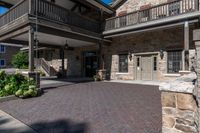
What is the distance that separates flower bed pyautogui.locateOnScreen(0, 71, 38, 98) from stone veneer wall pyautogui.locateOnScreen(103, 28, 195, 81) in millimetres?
7755

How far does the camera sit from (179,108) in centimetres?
232

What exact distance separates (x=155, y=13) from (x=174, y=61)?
11.6 ft

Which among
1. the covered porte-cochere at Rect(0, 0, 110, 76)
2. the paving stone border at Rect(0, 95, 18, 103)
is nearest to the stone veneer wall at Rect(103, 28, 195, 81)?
the covered porte-cochere at Rect(0, 0, 110, 76)

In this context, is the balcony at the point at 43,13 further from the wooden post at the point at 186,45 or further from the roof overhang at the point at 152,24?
the wooden post at the point at 186,45

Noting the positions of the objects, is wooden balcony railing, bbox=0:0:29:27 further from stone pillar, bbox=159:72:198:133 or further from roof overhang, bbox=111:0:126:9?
roof overhang, bbox=111:0:126:9

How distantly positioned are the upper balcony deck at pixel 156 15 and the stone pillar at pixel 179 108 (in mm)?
7225

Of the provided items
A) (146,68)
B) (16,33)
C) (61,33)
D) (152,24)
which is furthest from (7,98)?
(146,68)

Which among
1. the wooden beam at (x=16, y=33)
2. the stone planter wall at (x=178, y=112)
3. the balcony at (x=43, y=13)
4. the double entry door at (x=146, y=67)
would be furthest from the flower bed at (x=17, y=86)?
the double entry door at (x=146, y=67)

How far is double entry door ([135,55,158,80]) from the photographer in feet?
36.1

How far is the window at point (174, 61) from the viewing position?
32.3ft

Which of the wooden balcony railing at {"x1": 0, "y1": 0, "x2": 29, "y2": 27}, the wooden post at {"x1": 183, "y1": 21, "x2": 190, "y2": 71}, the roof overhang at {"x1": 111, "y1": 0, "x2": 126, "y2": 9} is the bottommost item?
the wooden post at {"x1": 183, "y1": 21, "x2": 190, "y2": 71}

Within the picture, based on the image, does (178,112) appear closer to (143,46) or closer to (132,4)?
(143,46)

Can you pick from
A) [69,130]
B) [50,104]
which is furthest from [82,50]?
[69,130]

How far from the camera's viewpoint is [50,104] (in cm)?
504
